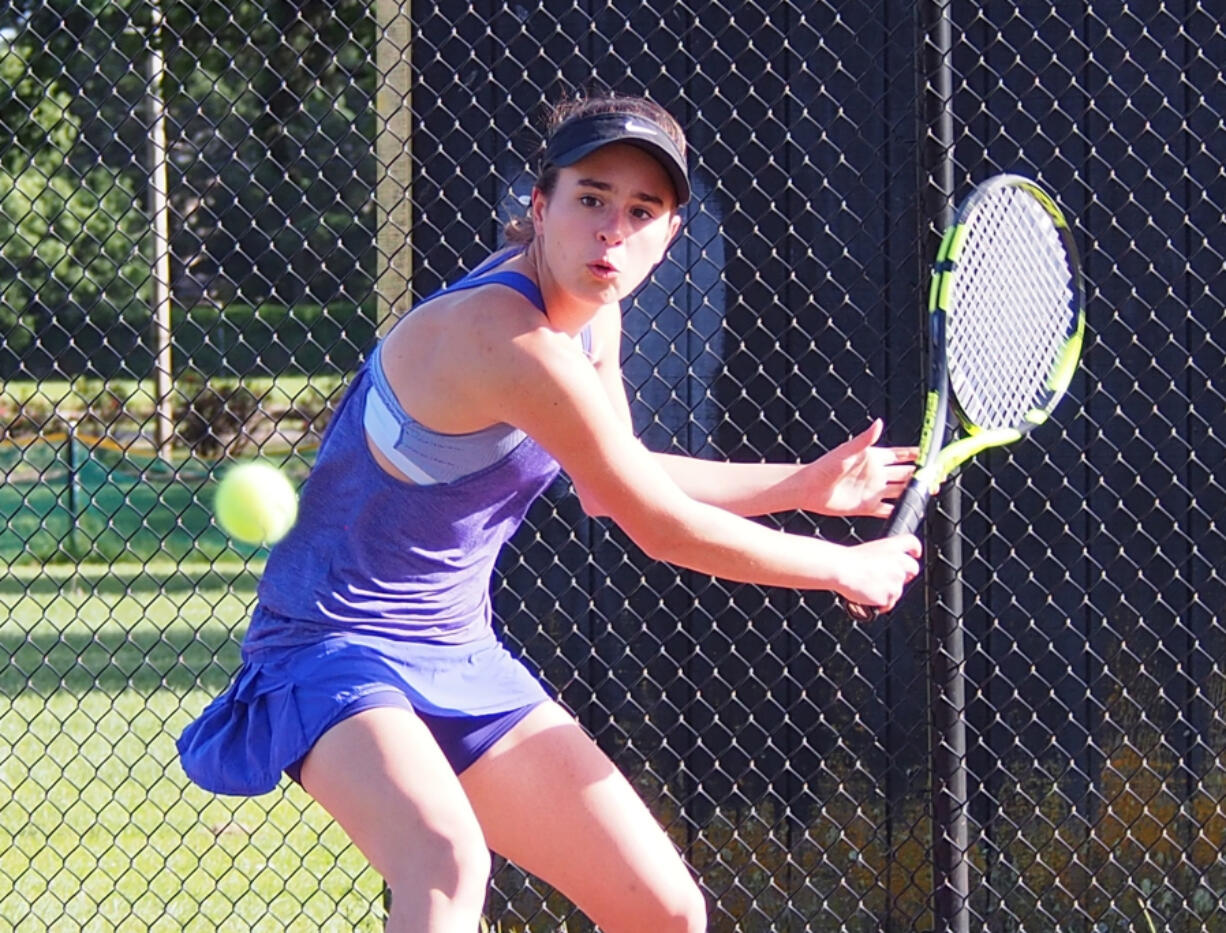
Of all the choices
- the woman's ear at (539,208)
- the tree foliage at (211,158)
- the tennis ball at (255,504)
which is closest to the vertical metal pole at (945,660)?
the woman's ear at (539,208)

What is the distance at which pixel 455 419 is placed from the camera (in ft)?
8.10

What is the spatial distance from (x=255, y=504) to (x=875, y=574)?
105 inches

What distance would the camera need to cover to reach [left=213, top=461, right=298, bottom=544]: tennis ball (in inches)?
185

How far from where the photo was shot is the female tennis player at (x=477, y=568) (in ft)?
7.84

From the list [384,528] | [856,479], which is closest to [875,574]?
[856,479]

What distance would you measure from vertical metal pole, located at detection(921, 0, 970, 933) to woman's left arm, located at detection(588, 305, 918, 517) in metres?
0.78

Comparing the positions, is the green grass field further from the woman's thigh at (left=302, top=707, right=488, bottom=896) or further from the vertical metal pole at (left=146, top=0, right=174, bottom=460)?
the woman's thigh at (left=302, top=707, right=488, bottom=896)

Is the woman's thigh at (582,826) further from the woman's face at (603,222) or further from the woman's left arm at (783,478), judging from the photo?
the woman's face at (603,222)

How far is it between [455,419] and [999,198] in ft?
4.76

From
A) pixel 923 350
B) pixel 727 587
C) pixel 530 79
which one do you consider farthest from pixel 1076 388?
pixel 530 79

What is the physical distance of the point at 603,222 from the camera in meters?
2.46

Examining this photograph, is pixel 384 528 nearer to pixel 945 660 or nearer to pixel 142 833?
pixel 945 660

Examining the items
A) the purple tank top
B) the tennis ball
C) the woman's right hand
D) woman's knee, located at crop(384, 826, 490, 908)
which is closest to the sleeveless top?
the purple tank top

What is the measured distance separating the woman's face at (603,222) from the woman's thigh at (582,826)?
0.76 metres
